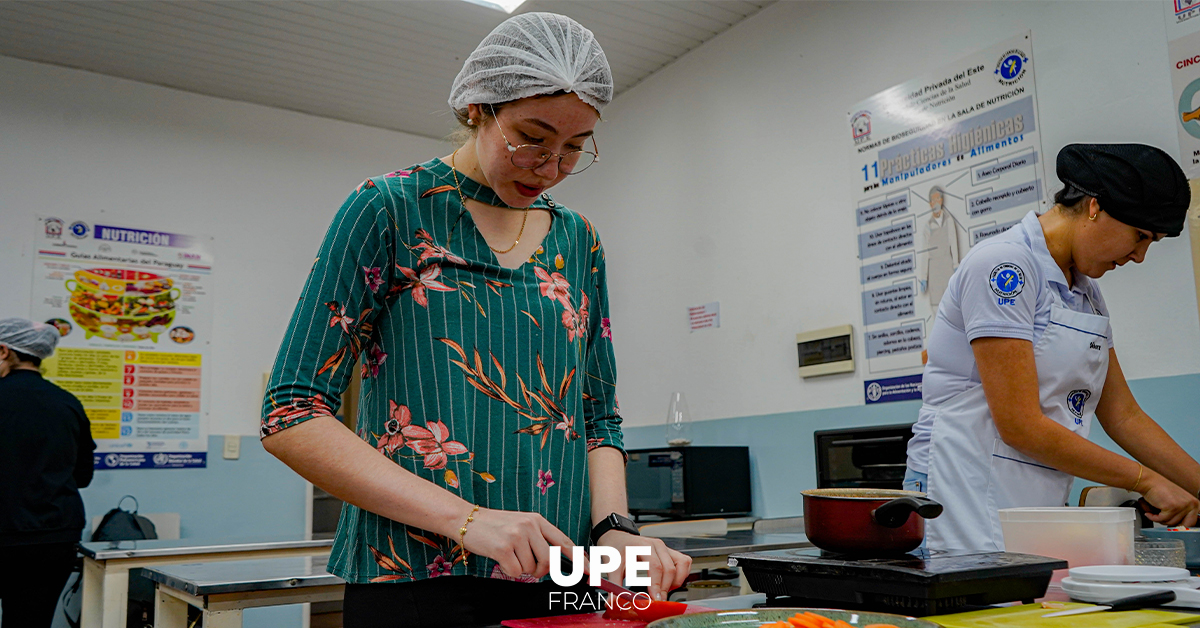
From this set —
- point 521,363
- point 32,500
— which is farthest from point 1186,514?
point 32,500

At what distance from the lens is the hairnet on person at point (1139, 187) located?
4.88ft

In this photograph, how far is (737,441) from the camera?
144 inches

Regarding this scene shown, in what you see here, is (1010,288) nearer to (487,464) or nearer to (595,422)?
(595,422)

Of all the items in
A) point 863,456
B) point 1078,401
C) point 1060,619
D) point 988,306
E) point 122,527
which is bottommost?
point 122,527

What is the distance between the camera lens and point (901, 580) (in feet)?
2.93

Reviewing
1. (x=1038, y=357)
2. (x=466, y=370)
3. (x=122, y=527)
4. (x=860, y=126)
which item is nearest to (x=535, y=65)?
(x=466, y=370)

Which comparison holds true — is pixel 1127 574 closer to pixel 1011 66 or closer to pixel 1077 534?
pixel 1077 534

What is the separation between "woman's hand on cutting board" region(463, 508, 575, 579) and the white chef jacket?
88cm

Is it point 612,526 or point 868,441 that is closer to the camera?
point 612,526

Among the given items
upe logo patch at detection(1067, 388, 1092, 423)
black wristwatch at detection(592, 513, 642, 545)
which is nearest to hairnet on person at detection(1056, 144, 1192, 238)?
upe logo patch at detection(1067, 388, 1092, 423)

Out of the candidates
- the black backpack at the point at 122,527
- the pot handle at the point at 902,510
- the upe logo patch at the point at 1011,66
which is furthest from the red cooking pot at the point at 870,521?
the black backpack at the point at 122,527

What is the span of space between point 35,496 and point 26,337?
0.62m

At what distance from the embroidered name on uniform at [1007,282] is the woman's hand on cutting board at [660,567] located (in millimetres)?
760

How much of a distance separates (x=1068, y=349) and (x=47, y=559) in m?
3.19
